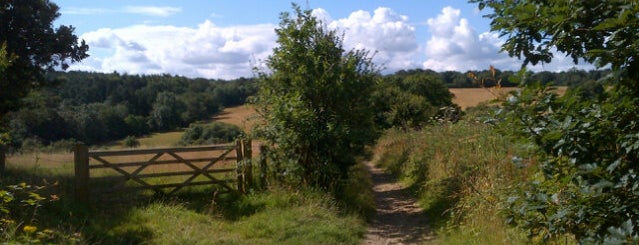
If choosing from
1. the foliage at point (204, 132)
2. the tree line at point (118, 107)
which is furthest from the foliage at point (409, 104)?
the foliage at point (204, 132)

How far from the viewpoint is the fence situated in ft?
37.8

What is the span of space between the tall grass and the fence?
433 cm

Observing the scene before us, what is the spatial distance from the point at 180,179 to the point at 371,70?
522cm

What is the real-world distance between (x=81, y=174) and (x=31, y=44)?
787cm

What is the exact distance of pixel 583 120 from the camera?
334 cm

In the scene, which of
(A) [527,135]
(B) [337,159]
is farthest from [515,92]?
(B) [337,159]

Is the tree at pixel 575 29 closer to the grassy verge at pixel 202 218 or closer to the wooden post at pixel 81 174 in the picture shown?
the grassy verge at pixel 202 218

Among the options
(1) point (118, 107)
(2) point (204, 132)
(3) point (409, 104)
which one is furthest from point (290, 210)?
(1) point (118, 107)

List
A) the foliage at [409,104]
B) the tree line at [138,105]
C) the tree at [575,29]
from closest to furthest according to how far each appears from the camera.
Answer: the tree at [575,29], the foliage at [409,104], the tree line at [138,105]

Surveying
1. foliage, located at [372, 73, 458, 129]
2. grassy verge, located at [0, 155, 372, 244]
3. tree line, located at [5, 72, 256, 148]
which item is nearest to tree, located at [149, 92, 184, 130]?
tree line, located at [5, 72, 256, 148]

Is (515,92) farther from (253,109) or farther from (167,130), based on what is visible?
(167,130)

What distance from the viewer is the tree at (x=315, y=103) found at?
39.6 feet

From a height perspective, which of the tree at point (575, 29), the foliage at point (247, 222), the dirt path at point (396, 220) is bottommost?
the dirt path at point (396, 220)

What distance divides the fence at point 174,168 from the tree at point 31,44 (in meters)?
5.34
